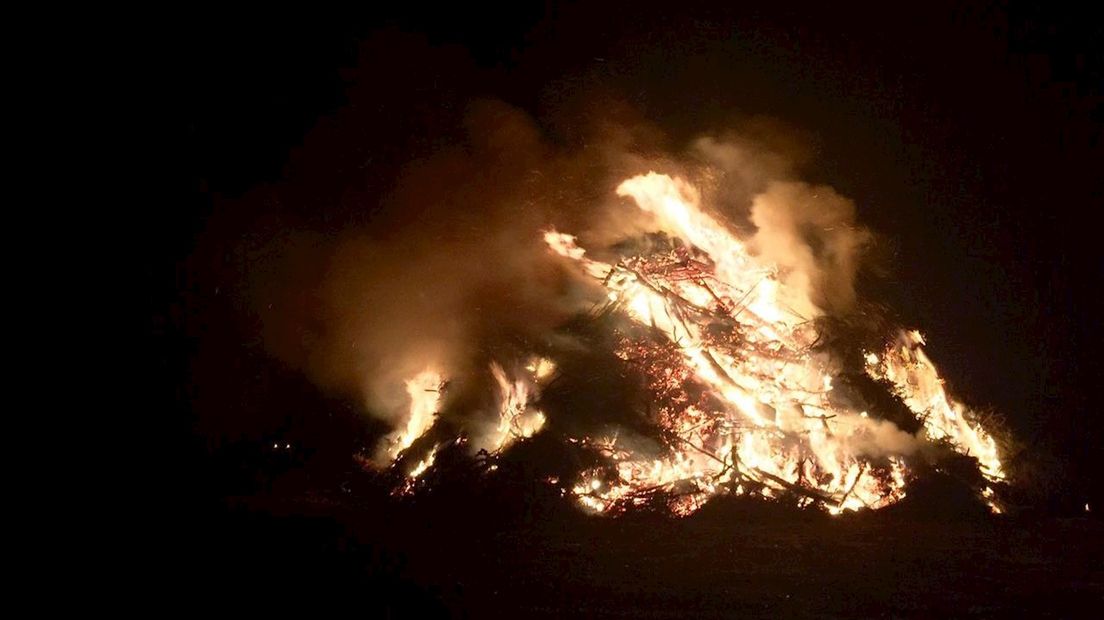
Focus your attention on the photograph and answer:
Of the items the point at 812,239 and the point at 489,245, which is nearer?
Result: the point at 812,239

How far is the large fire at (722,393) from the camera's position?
8719 millimetres

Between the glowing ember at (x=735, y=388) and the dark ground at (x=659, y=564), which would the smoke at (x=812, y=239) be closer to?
the glowing ember at (x=735, y=388)

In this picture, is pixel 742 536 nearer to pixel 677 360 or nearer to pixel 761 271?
pixel 677 360

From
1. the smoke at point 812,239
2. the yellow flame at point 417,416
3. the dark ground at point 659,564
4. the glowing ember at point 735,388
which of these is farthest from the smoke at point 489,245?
the dark ground at point 659,564

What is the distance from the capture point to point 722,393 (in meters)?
9.81

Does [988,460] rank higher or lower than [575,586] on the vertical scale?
higher

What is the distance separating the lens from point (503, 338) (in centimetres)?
1120

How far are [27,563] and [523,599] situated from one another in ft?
12.1

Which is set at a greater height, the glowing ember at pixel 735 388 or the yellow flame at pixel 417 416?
the glowing ember at pixel 735 388

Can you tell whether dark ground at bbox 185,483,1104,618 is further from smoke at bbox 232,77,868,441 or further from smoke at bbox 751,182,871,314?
smoke at bbox 751,182,871,314

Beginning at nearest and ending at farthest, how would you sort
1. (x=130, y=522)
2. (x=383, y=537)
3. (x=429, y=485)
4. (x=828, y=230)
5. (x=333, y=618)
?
(x=333, y=618) < (x=130, y=522) < (x=383, y=537) < (x=429, y=485) < (x=828, y=230)

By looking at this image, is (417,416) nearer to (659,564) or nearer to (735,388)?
(735,388)

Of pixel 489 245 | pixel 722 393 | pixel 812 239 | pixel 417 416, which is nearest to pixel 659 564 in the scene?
pixel 722 393

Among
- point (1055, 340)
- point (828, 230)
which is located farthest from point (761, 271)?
point (1055, 340)
